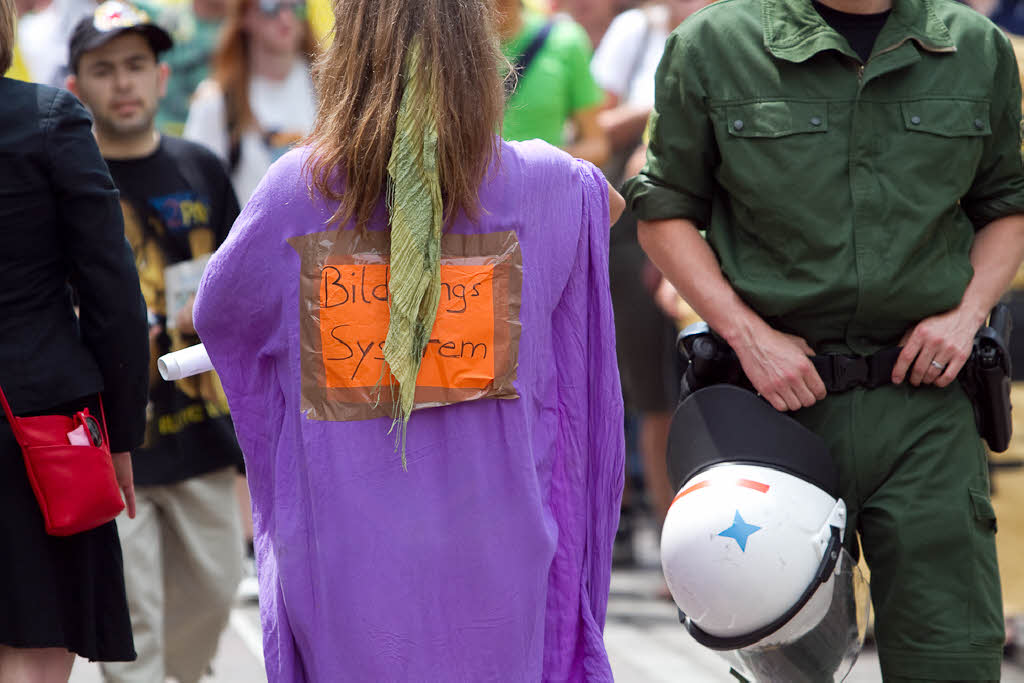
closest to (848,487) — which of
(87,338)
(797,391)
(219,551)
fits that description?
(797,391)

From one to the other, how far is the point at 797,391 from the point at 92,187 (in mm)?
1545

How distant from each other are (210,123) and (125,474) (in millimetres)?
3271

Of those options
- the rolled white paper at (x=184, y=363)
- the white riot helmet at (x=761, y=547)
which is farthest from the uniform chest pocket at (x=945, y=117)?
the rolled white paper at (x=184, y=363)

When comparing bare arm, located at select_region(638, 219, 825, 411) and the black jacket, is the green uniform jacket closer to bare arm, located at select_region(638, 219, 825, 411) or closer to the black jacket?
bare arm, located at select_region(638, 219, 825, 411)

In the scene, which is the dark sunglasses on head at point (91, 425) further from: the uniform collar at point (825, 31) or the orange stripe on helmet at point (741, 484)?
the uniform collar at point (825, 31)

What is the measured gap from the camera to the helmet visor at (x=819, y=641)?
139 inches

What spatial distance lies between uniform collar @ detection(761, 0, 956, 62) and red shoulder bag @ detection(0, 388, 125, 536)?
1676mm

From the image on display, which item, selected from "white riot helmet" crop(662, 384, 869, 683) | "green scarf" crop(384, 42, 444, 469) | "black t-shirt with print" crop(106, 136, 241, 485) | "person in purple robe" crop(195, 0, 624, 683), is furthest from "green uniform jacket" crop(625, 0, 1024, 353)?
"black t-shirt with print" crop(106, 136, 241, 485)

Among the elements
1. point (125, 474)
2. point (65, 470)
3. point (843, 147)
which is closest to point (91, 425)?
point (65, 470)

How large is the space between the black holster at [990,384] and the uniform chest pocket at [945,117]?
433 mm

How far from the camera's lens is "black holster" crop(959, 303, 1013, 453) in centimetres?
375

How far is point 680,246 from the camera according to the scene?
12.7ft

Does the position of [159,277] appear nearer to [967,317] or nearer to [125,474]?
[125,474]

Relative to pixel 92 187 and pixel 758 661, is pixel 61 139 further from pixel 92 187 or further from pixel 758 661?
pixel 758 661
